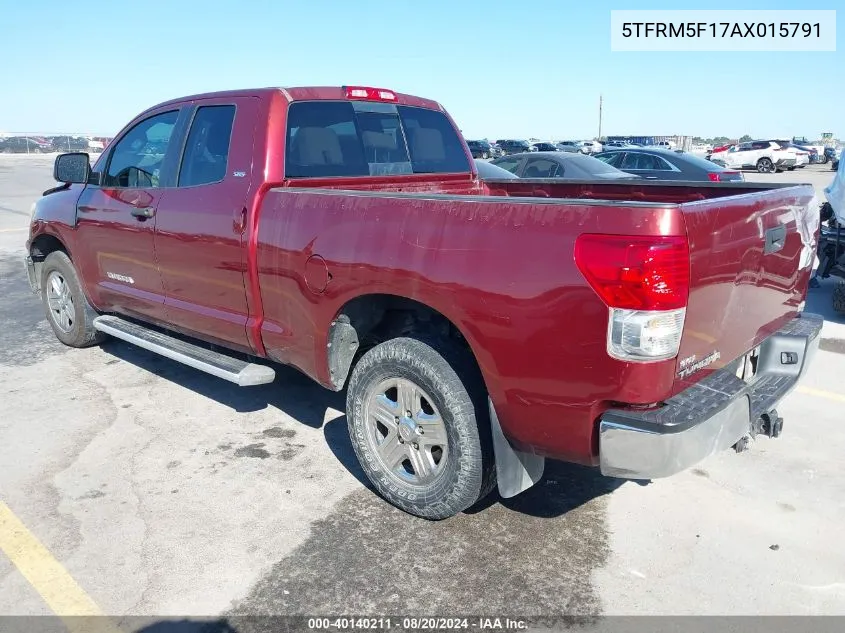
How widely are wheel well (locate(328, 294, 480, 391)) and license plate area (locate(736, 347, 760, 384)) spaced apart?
129 centimetres

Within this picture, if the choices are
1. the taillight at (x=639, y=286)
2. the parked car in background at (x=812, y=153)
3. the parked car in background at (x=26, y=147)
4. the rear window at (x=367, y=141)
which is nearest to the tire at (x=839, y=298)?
the rear window at (x=367, y=141)

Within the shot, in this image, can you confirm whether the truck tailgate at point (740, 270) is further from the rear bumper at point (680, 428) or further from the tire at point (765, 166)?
the tire at point (765, 166)

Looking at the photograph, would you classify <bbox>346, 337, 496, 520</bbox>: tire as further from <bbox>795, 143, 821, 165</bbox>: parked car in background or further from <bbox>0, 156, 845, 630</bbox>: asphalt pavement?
<bbox>795, 143, 821, 165</bbox>: parked car in background

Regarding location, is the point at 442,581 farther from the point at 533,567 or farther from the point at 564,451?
the point at 564,451

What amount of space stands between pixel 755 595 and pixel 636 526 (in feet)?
2.08

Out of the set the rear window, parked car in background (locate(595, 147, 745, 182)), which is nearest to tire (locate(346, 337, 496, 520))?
the rear window

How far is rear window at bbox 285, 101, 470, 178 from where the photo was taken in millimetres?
4137

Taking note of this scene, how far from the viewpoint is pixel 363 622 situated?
2748 mm

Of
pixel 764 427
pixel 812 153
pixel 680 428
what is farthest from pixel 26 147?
pixel 680 428

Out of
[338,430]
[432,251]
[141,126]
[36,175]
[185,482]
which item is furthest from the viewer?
[36,175]

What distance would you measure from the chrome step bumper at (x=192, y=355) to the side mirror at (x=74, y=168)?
105 centimetres

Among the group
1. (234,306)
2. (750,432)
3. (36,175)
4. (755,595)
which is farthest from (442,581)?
(36,175)

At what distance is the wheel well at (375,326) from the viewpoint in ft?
11.2

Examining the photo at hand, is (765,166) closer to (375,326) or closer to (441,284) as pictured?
(375,326)
